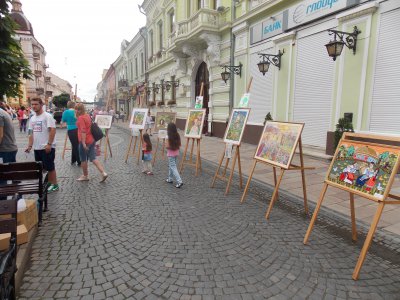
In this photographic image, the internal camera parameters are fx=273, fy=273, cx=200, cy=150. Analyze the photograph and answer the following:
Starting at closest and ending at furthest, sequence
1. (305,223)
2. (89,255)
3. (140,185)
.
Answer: (89,255) < (305,223) < (140,185)

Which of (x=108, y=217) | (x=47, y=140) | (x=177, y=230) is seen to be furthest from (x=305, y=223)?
(x=47, y=140)

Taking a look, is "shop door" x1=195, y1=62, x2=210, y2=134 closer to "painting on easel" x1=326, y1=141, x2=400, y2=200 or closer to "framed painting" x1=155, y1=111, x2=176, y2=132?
"framed painting" x1=155, y1=111, x2=176, y2=132

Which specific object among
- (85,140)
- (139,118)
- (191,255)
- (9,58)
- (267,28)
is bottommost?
(191,255)

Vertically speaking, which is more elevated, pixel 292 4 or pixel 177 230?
pixel 292 4

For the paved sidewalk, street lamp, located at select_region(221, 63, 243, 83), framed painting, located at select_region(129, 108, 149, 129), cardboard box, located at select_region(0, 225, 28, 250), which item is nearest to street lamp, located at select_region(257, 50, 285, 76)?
street lamp, located at select_region(221, 63, 243, 83)

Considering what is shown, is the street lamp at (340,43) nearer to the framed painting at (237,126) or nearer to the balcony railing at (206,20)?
the framed painting at (237,126)

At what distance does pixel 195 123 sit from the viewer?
733 cm

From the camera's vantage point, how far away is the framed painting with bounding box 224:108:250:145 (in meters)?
5.59

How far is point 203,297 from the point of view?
7.90 feet

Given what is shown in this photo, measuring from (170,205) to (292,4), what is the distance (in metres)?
8.61

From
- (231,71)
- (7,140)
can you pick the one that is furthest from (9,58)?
(231,71)

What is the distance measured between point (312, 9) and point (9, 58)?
8.69 meters

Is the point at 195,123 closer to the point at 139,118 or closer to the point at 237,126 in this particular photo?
the point at 237,126

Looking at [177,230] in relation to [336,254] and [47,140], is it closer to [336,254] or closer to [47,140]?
[336,254]
